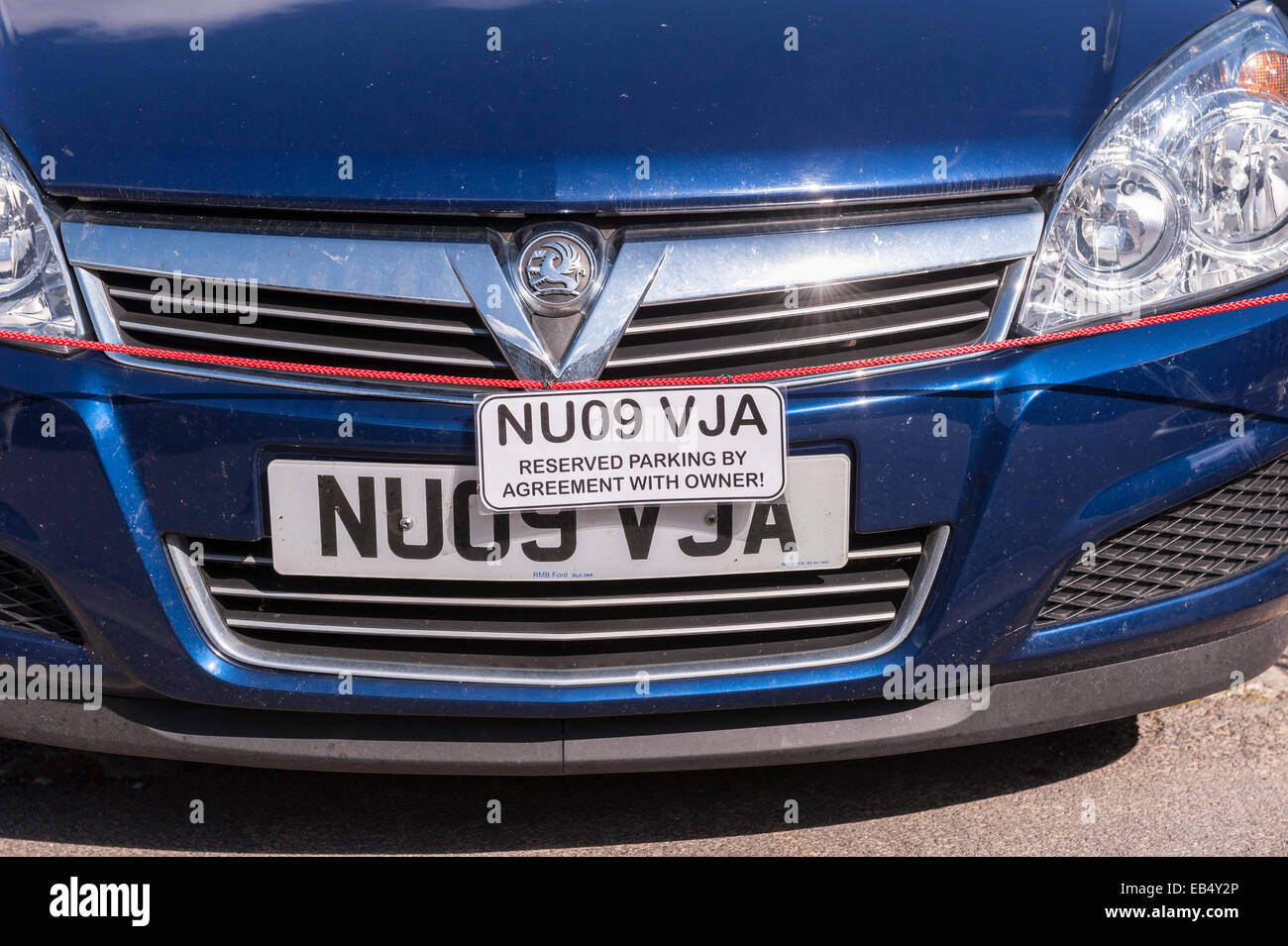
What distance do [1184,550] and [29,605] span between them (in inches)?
65.9

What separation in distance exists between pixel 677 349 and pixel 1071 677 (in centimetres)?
78

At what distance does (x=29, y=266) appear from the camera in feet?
6.85

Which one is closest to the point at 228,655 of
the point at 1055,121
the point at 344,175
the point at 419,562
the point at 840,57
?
the point at 419,562

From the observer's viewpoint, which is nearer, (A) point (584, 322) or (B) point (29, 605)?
(A) point (584, 322)

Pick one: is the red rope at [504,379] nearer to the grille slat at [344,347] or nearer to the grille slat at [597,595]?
the grille slat at [344,347]

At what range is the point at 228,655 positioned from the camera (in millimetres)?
2141

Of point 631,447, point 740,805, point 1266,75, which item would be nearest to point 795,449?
point 631,447

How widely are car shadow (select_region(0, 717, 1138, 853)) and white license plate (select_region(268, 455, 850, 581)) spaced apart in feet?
1.83

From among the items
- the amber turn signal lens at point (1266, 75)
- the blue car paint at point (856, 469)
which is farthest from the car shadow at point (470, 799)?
the amber turn signal lens at point (1266, 75)

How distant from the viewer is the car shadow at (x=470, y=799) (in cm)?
244

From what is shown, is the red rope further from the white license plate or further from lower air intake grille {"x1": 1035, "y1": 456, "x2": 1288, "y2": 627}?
lower air intake grille {"x1": 1035, "y1": 456, "x2": 1288, "y2": 627}

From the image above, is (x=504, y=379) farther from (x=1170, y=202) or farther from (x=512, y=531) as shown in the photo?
(x=1170, y=202)

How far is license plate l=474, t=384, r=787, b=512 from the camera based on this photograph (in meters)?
2.00
